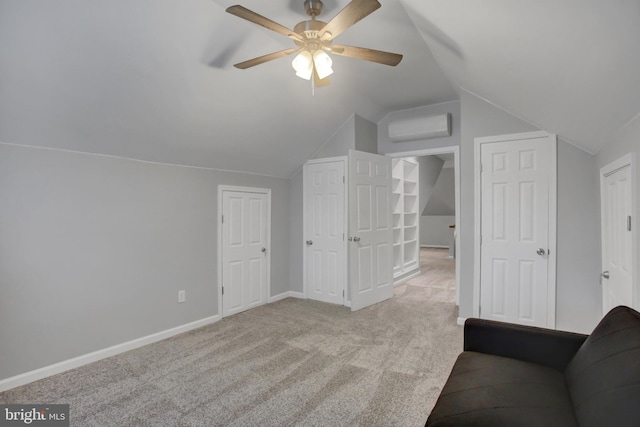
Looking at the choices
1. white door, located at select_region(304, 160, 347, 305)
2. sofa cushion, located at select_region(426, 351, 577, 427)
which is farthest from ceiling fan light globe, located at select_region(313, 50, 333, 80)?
white door, located at select_region(304, 160, 347, 305)

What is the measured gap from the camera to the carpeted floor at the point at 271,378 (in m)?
2.03

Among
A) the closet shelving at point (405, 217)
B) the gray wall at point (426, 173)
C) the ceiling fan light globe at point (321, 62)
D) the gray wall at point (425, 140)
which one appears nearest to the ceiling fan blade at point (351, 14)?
the ceiling fan light globe at point (321, 62)

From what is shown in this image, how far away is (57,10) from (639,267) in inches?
142

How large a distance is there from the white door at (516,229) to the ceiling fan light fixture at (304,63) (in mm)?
2154

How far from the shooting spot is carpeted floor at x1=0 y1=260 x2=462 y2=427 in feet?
6.66

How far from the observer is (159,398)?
7.27ft

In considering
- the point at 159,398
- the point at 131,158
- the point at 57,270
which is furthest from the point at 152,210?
the point at 159,398

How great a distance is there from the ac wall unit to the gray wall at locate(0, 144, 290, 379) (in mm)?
2442

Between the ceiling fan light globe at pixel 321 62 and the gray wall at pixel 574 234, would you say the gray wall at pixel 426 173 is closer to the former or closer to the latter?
the gray wall at pixel 574 234

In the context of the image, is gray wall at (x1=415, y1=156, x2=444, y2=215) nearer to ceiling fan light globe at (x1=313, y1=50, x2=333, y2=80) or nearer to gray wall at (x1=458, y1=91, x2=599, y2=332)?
gray wall at (x1=458, y1=91, x2=599, y2=332)

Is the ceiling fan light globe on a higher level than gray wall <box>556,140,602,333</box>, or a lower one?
higher

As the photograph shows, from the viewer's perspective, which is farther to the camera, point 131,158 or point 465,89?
point 465,89

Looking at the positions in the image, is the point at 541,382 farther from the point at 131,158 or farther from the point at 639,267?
the point at 131,158

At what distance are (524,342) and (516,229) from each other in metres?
1.77
